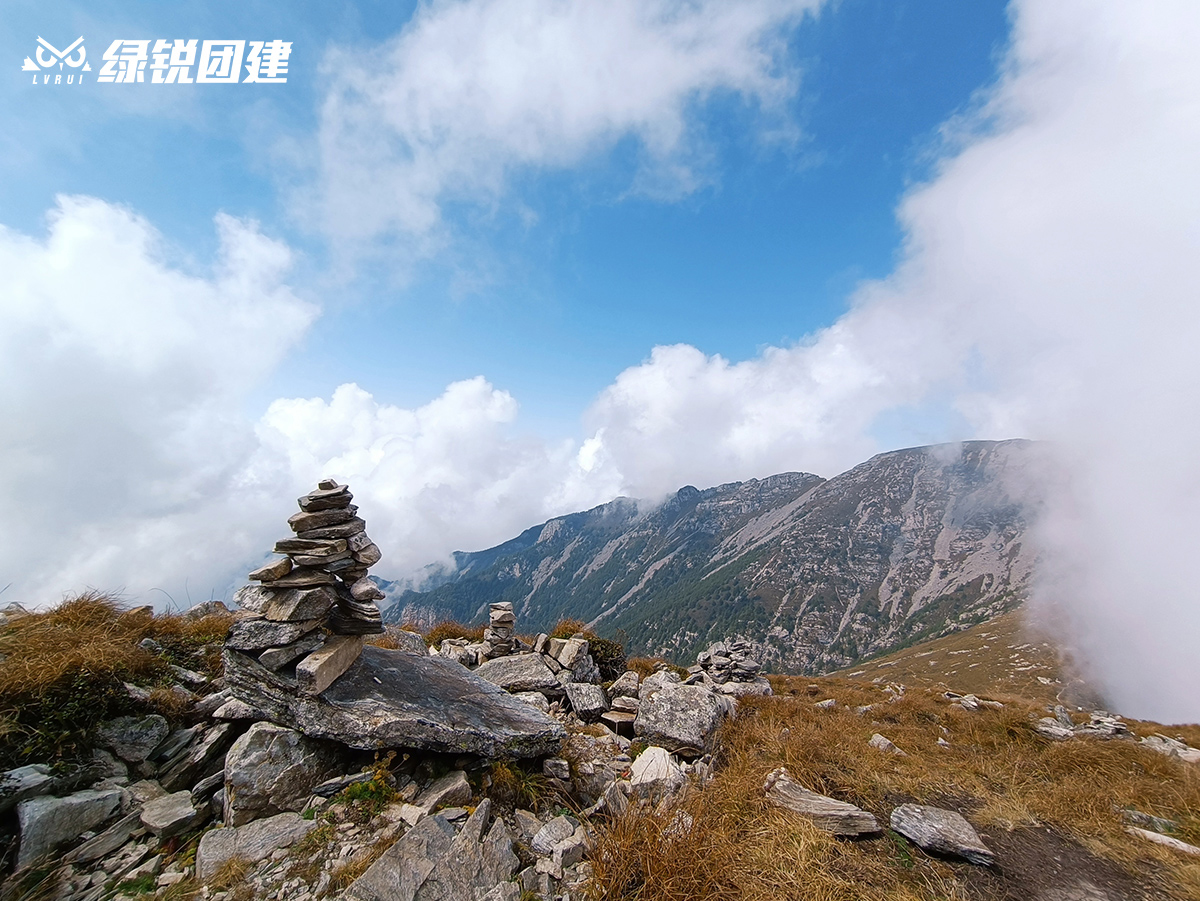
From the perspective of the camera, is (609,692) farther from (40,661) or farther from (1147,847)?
(40,661)

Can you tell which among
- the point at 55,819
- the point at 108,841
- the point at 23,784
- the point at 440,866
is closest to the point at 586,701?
the point at 440,866

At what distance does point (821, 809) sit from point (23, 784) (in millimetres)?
11147

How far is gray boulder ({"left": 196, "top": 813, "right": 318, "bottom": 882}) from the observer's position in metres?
5.83

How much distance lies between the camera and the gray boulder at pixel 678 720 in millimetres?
10664

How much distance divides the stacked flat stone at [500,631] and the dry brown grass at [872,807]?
324 inches

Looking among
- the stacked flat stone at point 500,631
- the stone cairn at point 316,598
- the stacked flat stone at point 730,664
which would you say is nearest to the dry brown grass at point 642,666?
the stacked flat stone at point 730,664

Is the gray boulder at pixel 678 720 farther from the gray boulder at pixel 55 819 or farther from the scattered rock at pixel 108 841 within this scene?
the gray boulder at pixel 55 819

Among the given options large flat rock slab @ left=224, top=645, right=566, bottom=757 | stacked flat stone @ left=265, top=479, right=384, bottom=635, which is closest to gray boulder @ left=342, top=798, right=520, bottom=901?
large flat rock slab @ left=224, top=645, right=566, bottom=757

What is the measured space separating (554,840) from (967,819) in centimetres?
710

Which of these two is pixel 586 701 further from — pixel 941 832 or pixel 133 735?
pixel 133 735

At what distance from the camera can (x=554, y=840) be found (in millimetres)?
6594

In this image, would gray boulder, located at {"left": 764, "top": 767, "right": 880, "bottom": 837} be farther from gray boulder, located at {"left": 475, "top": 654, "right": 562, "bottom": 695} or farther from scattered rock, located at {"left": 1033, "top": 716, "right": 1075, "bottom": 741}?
scattered rock, located at {"left": 1033, "top": 716, "right": 1075, "bottom": 741}

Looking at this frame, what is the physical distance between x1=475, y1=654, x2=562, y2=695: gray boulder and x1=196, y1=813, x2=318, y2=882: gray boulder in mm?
6219

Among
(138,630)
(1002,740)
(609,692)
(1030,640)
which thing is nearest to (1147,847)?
(1002,740)
